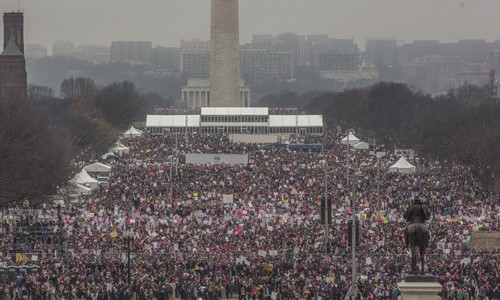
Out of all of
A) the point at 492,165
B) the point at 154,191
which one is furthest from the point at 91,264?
the point at 492,165

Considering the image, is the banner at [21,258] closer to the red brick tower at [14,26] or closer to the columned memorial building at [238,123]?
the columned memorial building at [238,123]

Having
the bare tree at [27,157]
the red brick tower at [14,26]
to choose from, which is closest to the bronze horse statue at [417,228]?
the bare tree at [27,157]

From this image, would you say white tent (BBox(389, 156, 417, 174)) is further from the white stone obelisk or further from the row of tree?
the white stone obelisk

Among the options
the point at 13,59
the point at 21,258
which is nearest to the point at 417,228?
the point at 21,258

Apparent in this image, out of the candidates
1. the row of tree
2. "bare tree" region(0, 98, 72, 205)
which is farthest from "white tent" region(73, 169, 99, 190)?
the row of tree

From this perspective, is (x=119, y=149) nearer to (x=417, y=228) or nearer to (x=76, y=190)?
(x=76, y=190)

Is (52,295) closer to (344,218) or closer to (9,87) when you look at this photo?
(344,218)

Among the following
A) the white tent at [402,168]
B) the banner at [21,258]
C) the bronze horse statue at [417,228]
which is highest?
the bronze horse statue at [417,228]
